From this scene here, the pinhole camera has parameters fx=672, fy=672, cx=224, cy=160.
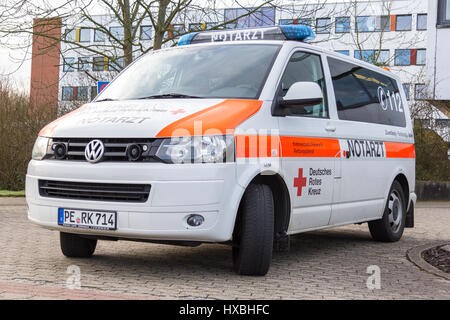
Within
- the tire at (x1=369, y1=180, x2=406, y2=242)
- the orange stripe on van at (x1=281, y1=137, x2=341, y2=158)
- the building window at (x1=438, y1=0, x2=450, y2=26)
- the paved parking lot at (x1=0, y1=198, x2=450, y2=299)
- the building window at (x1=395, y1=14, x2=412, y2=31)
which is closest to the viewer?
the paved parking lot at (x1=0, y1=198, x2=450, y2=299)

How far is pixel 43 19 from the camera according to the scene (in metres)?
15.5

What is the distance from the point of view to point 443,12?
1566cm

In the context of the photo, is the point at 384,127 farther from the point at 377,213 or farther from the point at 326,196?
the point at 326,196

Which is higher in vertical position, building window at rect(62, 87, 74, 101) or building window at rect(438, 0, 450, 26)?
building window at rect(438, 0, 450, 26)

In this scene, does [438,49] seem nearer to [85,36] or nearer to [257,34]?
[257,34]

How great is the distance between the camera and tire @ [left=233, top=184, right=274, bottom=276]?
5.61 m

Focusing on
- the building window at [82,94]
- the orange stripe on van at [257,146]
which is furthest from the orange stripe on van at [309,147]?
the building window at [82,94]

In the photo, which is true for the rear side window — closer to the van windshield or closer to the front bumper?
the van windshield

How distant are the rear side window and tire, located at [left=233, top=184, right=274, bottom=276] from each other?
1.98m

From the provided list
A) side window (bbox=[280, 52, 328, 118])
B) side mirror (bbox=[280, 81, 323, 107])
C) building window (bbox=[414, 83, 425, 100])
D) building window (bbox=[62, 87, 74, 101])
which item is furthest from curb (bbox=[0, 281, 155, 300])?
building window (bbox=[414, 83, 425, 100])

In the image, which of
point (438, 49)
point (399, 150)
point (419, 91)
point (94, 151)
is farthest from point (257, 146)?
point (419, 91)

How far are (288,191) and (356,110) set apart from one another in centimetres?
202

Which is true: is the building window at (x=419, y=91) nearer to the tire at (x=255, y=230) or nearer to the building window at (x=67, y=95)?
the building window at (x=67, y=95)

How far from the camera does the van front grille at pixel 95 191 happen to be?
5367mm
